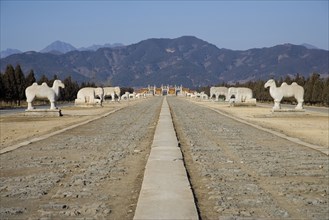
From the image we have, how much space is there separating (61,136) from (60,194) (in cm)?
1117

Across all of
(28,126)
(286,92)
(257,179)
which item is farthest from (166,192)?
(286,92)

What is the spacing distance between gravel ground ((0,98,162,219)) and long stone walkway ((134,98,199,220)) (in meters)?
0.24

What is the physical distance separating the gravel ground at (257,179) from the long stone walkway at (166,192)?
25 centimetres

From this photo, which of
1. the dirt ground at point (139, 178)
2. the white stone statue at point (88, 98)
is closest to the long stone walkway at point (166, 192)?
the dirt ground at point (139, 178)

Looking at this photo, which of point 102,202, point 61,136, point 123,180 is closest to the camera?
point 102,202

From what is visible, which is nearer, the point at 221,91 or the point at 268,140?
the point at 268,140

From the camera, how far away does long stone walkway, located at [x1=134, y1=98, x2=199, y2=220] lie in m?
6.55

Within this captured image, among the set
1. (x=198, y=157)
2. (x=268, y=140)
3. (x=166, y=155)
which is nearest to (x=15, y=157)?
(x=166, y=155)

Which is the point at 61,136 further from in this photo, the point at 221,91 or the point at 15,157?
the point at 221,91

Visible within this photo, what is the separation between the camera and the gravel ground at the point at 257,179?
7.31m

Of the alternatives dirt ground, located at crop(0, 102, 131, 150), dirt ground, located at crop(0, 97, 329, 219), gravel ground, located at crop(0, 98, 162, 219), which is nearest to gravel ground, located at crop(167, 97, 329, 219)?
dirt ground, located at crop(0, 97, 329, 219)

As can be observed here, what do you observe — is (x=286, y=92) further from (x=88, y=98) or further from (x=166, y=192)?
(x=166, y=192)

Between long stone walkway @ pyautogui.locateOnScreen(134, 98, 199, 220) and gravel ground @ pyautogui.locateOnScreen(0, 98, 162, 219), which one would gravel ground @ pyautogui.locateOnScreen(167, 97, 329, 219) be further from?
gravel ground @ pyautogui.locateOnScreen(0, 98, 162, 219)

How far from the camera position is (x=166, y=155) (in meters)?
12.4
